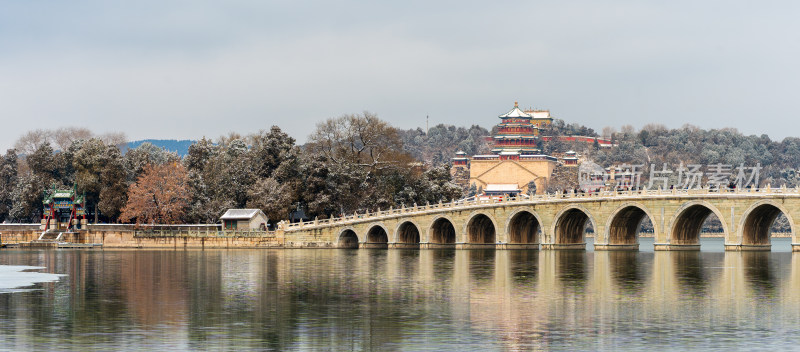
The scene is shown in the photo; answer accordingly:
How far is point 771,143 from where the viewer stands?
188 meters

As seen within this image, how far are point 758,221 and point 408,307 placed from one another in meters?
42.5

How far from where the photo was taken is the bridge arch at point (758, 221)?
224 ft

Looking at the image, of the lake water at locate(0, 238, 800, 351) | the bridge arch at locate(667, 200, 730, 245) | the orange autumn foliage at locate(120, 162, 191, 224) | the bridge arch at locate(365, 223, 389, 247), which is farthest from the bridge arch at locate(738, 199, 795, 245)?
the orange autumn foliage at locate(120, 162, 191, 224)

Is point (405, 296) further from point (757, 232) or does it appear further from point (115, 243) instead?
point (115, 243)

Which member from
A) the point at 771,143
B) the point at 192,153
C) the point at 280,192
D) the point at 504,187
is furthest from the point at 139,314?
the point at 771,143

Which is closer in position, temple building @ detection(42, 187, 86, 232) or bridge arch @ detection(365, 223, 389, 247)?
bridge arch @ detection(365, 223, 389, 247)

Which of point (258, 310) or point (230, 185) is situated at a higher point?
point (230, 185)

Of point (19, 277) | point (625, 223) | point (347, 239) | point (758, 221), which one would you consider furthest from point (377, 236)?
point (19, 277)

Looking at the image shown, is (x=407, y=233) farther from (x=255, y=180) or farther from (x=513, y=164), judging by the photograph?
(x=513, y=164)

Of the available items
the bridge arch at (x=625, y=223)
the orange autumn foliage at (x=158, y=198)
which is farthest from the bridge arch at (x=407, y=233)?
the orange autumn foliage at (x=158, y=198)

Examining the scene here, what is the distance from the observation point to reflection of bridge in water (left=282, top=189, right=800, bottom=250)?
69.5m

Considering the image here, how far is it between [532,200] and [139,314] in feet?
160

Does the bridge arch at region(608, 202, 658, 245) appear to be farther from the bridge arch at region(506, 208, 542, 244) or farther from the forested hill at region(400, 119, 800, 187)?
the forested hill at region(400, 119, 800, 187)

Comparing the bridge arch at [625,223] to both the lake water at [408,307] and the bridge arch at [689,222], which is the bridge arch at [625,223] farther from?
the lake water at [408,307]
